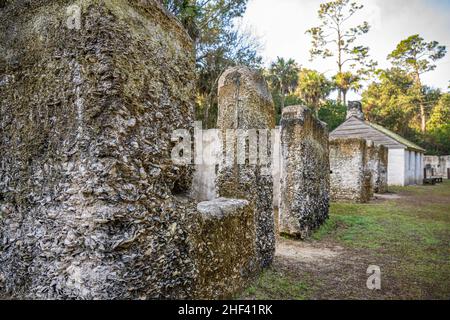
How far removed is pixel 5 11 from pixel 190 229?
2.09 m

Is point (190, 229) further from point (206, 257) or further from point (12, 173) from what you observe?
point (12, 173)

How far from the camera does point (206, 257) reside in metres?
2.75

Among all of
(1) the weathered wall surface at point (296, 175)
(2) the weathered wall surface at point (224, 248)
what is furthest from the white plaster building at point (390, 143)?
(2) the weathered wall surface at point (224, 248)

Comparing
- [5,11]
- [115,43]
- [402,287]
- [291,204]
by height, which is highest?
[5,11]

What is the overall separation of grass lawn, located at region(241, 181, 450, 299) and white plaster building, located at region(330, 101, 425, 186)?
42.2ft

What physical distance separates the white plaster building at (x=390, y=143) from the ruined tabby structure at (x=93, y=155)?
63.3 feet

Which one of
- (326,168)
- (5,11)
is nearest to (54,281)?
(5,11)

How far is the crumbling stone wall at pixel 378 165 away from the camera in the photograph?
49.8 ft

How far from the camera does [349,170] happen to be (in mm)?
12711

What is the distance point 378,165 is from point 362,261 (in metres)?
12.1

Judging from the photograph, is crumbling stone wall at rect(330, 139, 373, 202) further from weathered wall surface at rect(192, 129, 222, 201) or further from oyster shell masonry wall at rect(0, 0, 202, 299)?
oyster shell masonry wall at rect(0, 0, 202, 299)

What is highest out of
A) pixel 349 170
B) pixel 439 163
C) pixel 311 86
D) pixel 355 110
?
pixel 311 86

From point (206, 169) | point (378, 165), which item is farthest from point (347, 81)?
point (206, 169)

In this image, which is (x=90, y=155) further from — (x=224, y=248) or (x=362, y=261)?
(x=362, y=261)
